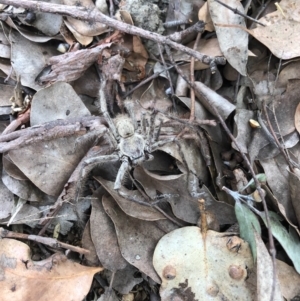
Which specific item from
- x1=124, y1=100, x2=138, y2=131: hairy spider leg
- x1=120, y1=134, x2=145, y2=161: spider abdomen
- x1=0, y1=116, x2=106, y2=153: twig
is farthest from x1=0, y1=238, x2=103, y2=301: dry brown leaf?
x1=124, y1=100, x2=138, y2=131: hairy spider leg

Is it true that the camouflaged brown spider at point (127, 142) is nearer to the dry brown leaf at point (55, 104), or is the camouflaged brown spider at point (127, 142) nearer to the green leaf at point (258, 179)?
the dry brown leaf at point (55, 104)

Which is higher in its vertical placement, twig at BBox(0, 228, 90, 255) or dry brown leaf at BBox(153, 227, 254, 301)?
dry brown leaf at BBox(153, 227, 254, 301)

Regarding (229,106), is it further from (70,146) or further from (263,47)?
(70,146)

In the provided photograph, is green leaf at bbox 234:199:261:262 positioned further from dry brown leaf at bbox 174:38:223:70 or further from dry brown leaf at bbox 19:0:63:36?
dry brown leaf at bbox 19:0:63:36

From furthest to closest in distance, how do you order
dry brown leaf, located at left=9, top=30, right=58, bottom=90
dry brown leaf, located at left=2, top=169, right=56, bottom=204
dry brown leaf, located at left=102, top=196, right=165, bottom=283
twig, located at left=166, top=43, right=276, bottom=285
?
dry brown leaf, located at left=9, top=30, right=58, bottom=90, dry brown leaf, located at left=2, top=169, right=56, bottom=204, dry brown leaf, located at left=102, top=196, right=165, bottom=283, twig, located at left=166, top=43, right=276, bottom=285

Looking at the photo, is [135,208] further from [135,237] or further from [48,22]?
[48,22]

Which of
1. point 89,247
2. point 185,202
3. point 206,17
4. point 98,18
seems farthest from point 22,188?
point 206,17
